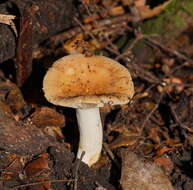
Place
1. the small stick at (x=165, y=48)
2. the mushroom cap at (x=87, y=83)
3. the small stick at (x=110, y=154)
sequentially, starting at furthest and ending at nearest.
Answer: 1. the small stick at (x=165, y=48)
2. the small stick at (x=110, y=154)
3. the mushroom cap at (x=87, y=83)

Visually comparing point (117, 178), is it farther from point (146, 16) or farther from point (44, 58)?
point (146, 16)

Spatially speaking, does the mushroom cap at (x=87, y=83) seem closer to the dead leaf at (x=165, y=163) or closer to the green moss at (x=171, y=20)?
the dead leaf at (x=165, y=163)

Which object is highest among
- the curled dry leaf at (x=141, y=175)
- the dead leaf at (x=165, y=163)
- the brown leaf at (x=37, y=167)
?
the brown leaf at (x=37, y=167)

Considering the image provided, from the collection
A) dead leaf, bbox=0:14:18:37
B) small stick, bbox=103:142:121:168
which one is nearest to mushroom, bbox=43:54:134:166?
small stick, bbox=103:142:121:168

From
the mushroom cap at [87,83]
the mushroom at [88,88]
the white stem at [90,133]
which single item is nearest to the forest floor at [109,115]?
the white stem at [90,133]

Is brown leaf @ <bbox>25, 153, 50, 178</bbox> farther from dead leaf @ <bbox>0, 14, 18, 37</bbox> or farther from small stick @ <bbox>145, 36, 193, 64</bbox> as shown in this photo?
small stick @ <bbox>145, 36, 193, 64</bbox>

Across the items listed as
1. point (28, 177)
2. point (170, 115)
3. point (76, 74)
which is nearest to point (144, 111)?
point (170, 115)
